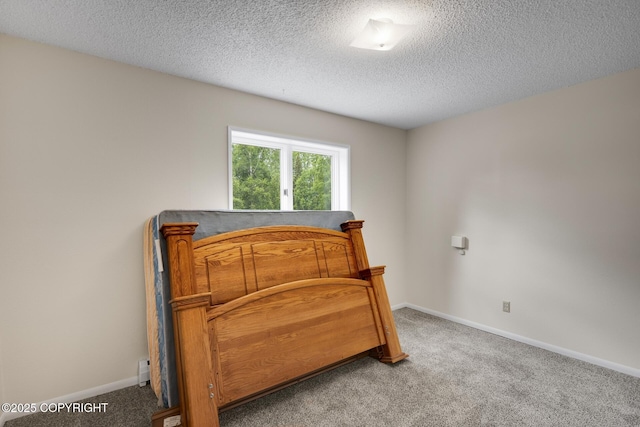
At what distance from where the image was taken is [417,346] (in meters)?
2.90

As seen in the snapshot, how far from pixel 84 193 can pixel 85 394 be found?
1.36 metres

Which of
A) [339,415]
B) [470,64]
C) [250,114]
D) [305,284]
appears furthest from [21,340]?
[470,64]

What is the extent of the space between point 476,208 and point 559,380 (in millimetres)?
1702

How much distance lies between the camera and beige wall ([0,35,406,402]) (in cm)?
195

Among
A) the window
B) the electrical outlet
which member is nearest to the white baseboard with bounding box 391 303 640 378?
the electrical outlet

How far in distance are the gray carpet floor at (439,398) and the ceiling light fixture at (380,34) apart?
225cm

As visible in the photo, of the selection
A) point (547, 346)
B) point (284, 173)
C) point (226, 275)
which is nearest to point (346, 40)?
point (284, 173)

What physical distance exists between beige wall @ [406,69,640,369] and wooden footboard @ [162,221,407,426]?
136 cm

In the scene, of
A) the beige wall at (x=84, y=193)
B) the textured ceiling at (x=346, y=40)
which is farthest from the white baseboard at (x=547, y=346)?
the beige wall at (x=84, y=193)

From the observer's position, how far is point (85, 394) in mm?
2125

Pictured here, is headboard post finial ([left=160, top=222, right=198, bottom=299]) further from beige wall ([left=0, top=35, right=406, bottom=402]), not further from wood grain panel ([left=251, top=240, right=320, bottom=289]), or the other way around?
beige wall ([left=0, top=35, right=406, bottom=402])

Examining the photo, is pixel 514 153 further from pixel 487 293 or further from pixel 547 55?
pixel 487 293

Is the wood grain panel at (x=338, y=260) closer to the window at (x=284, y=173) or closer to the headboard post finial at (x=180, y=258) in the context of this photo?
the window at (x=284, y=173)

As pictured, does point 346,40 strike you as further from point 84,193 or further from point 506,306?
point 506,306
